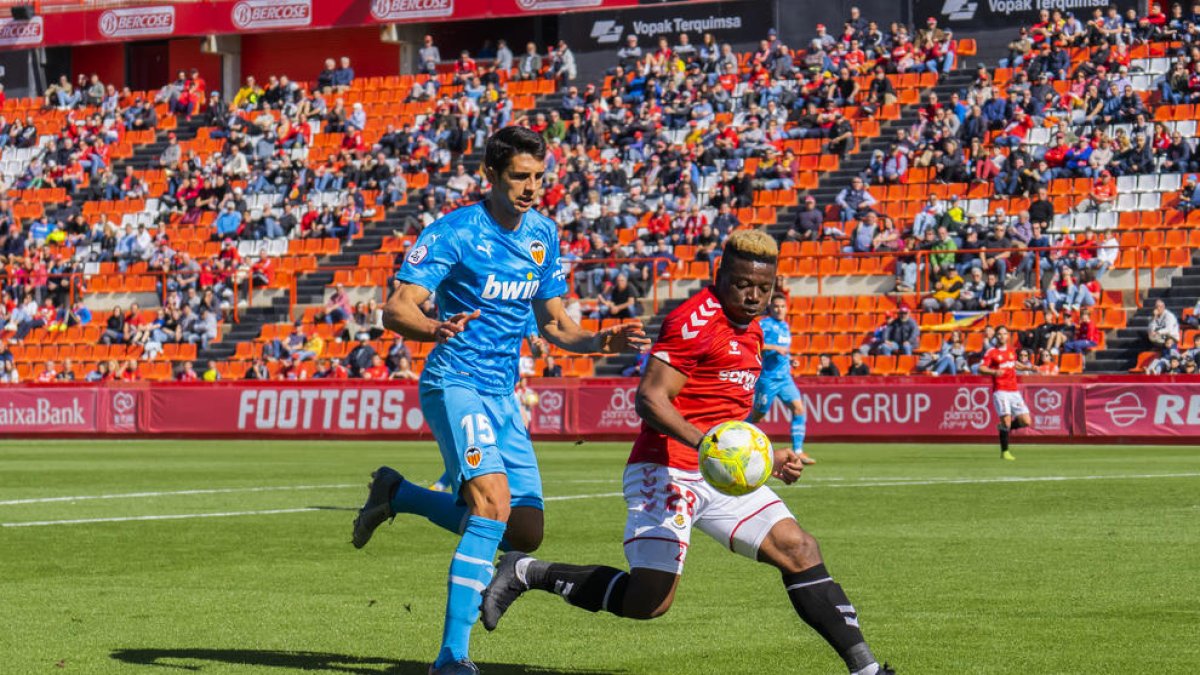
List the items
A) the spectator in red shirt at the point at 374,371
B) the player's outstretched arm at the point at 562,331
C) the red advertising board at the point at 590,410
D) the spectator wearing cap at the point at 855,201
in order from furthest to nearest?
1. the spectator in red shirt at the point at 374,371
2. the spectator wearing cap at the point at 855,201
3. the red advertising board at the point at 590,410
4. the player's outstretched arm at the point at 562,331

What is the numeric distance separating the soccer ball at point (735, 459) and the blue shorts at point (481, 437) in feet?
4.37

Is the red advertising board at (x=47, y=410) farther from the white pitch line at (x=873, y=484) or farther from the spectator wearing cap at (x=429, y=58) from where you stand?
the white pitch line at (x=873, y=484)

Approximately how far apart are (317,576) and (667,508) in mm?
5059

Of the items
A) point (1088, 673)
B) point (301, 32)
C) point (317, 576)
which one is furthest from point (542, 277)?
point (301, 32)

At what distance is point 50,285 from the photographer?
153ft

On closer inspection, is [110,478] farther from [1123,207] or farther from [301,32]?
[301,32]

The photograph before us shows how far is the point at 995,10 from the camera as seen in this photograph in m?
43.5

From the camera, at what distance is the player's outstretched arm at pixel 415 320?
7.88m

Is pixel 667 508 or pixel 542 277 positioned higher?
pixel 542 277

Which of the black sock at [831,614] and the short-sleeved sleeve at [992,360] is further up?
the black sock at [831,614]

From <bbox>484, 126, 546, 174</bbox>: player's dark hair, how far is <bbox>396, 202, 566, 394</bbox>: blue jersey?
286mm

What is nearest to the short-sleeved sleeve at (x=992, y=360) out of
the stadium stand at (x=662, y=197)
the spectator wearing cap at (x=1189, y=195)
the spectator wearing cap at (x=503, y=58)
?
the stadium stand at (x=662, y=197)

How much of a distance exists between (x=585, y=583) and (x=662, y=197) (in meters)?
33.1

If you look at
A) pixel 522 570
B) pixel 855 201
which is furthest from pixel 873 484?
pixel 855 201
